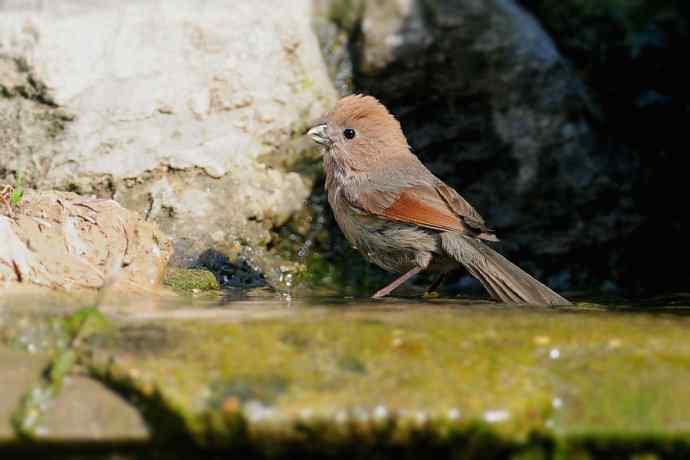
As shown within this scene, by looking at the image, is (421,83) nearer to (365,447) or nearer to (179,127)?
(179,127)

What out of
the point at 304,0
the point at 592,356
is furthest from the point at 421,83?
the point at 592,356

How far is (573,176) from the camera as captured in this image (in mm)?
6945

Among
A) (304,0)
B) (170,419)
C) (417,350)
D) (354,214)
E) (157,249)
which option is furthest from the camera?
(304,0)

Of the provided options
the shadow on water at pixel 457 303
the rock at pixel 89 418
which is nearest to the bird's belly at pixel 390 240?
the shadow on water at pixel 457 303

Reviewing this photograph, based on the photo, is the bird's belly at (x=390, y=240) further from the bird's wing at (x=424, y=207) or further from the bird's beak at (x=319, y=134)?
the bird's beak at (x=319, y=134)

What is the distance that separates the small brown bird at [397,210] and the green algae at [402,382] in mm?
2115

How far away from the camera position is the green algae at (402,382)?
Result: 2.42 metres

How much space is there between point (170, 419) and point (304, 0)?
4.90 m

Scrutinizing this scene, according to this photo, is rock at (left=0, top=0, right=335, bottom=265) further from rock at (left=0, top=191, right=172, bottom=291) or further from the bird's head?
rock at (left=0, top=191, right=172, bottom=291)

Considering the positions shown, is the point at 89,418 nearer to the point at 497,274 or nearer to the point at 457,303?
the point at 457,303

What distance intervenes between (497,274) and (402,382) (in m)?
2.66

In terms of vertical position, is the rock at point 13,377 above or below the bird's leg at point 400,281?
above

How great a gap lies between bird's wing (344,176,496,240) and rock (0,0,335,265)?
1019mm

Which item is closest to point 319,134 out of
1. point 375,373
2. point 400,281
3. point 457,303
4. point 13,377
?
point 400,281
